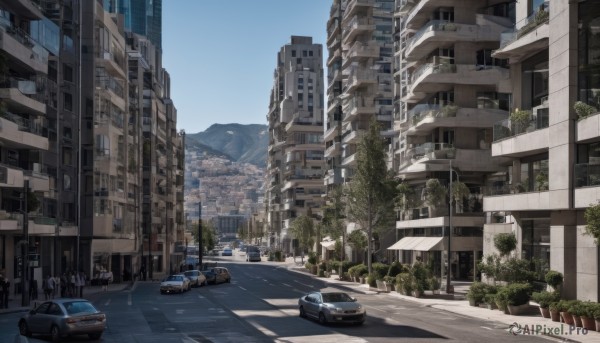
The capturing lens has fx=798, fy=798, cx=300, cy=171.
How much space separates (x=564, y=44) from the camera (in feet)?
121

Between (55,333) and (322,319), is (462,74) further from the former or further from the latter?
(55,333)

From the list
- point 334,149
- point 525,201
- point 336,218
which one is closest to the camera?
point 525,201

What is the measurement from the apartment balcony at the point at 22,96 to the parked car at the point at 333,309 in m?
27.9

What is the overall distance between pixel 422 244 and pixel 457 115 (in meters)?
10.8

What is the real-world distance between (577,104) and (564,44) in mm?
3425

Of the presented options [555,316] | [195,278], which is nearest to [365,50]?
[195,278]

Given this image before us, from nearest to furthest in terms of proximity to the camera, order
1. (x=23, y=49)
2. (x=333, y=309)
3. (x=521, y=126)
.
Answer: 1. (x=333, y=309)
2. (x=521, y=126)
3. (x=23, y=49)

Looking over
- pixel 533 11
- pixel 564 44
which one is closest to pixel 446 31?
pixel 533 11

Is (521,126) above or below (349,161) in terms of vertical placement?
below

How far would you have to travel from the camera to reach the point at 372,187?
6712 cm

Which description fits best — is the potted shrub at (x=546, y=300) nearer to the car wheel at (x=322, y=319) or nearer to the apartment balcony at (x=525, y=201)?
the apartment balcony at (x=525, y=201)

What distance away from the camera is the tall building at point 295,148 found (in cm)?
15325

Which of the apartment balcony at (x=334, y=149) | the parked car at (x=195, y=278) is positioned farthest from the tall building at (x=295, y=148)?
the parked car at (x=195, y=278)

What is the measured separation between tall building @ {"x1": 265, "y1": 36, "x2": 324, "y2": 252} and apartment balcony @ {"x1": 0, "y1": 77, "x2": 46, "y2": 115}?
84462 millimetres
